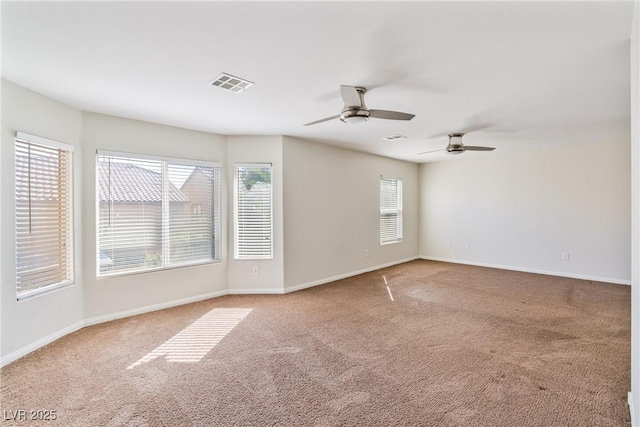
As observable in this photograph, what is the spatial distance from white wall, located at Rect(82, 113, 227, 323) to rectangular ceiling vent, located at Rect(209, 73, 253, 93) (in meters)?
1.77

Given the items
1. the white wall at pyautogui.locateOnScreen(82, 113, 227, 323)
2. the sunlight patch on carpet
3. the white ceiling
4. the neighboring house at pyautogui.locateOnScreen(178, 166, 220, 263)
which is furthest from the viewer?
the neighboring house at pyautogui.locateOnScreen(178, 166, 220, 263)

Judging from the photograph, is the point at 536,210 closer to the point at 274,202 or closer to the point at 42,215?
the point at 274,202

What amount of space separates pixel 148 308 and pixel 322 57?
378 centimetres

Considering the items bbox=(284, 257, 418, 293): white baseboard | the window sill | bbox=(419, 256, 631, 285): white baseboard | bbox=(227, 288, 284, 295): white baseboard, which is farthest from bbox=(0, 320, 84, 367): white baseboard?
bbox=(419, 256, 631, 285): white baseboard

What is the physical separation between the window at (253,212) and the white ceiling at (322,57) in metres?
1.09

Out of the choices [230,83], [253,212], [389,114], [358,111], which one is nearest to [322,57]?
[358,111]

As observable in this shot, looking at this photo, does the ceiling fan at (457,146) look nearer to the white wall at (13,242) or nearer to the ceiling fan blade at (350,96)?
the ceiling fan blade at (350,96)

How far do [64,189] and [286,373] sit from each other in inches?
124

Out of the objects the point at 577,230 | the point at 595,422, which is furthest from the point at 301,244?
the point at 577,230

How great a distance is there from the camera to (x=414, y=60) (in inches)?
89.0

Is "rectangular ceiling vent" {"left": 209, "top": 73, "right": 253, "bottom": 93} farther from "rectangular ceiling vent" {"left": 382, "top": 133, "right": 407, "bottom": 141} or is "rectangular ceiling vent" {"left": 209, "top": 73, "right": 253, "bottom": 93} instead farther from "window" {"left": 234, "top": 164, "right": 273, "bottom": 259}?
"rectangular ceiling vent" {"left": 382, "top": 133, "right": 407, "bottom": 141}

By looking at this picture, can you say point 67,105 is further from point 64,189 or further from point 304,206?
point 304,206

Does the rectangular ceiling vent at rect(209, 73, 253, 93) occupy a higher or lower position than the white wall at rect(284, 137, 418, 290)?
higher

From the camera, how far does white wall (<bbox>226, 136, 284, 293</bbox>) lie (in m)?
4.59
